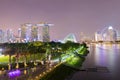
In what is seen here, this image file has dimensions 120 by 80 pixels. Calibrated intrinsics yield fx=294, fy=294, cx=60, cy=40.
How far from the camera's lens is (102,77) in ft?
71.8

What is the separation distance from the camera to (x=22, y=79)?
1461cm

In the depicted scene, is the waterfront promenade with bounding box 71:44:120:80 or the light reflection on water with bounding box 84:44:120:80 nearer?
the waterfront promenade with bounding box 71:44:120:80

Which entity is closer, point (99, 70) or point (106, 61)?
point (99, 70)

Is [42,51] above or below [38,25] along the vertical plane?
below

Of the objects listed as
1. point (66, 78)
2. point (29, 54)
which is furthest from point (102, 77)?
point (29, 54)

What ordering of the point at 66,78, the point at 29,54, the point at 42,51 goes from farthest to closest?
the point at 42,51, the point at 29,54, the point at 66,78

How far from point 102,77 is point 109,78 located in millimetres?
695

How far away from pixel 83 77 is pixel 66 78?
5.23 ft

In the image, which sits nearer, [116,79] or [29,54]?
[116,79]

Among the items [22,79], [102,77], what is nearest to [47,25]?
[102,77]

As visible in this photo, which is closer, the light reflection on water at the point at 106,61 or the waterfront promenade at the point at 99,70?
the waterfront promenade at the point at 99,70

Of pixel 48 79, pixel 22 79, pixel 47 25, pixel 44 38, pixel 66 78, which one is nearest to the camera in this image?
pixel 22 79

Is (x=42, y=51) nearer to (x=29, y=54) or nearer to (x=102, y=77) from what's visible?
(x=29, y=54)

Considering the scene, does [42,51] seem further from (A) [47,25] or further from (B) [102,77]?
(A) [47,25]
